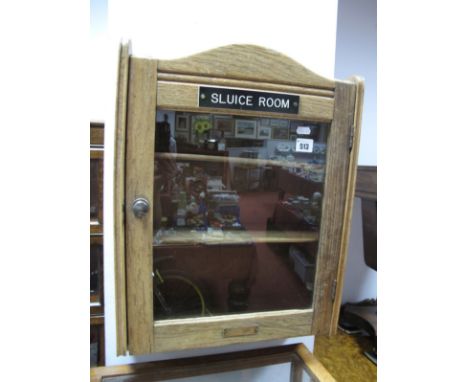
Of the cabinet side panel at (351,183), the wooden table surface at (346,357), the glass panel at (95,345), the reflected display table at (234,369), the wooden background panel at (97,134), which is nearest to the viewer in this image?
the cabinet side panel at (351,183)

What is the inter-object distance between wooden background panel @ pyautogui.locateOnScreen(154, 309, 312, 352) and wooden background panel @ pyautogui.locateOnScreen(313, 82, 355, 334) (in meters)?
0.04

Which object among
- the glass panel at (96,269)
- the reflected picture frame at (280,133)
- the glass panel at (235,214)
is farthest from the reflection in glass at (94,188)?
the reflected picture frame at (280,133)

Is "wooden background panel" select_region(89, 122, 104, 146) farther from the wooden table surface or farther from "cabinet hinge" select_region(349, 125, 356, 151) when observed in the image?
the wooden table surface

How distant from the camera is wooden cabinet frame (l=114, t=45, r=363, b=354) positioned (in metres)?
0.53

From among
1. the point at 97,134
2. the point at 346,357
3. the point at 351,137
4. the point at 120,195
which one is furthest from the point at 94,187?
the point at 346,357

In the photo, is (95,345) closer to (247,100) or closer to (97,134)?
(97,134)

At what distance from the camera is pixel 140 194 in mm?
550

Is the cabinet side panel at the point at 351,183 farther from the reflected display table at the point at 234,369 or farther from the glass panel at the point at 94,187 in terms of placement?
the glass panel at the point at 94,187

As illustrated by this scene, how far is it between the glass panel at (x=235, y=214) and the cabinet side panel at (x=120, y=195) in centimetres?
8

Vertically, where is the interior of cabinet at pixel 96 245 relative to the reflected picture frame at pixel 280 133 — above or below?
below

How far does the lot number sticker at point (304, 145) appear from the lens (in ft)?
2.25
